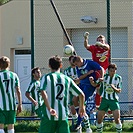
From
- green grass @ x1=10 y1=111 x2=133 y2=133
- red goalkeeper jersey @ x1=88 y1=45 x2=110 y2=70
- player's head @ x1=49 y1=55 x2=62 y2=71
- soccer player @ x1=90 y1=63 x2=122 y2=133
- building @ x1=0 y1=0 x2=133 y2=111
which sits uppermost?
building @ x1=0 y1=0 x2=133 y2=111

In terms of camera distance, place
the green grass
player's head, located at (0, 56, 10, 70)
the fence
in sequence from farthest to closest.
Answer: the fence < the green grass < player's head, located at (0, 56, 10, 70)

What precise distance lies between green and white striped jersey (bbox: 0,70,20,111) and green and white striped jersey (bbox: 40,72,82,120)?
2.02m

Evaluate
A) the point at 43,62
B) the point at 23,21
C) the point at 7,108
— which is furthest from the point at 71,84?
the point at 23,21

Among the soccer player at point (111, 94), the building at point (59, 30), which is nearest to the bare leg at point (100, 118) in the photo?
the soccer player at point (111, 94)

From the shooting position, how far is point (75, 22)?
22.2m

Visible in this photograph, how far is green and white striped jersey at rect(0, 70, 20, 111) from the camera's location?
36.9 ft

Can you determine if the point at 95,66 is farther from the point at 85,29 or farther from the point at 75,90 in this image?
the point at 85,29

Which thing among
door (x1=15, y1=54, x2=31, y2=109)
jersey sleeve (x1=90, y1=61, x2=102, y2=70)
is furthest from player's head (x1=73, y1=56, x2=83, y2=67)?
door (x1=15, y1=54, x2=31, y2=109)

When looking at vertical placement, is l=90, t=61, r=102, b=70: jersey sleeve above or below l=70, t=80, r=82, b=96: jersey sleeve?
above

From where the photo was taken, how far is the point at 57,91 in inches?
370

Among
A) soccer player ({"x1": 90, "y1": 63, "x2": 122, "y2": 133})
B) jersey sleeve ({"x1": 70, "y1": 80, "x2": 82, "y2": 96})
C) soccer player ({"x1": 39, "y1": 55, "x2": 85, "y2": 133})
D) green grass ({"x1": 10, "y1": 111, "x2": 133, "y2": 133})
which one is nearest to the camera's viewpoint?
soccer player ({"x1": 39, "y1": 55, "x2": 85, "y2": 133})

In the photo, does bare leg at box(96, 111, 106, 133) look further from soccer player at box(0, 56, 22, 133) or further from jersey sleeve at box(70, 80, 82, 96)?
jersey sleeve at box(70, 80, 82, 96)

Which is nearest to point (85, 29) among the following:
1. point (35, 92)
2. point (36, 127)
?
A: point (36, 127)

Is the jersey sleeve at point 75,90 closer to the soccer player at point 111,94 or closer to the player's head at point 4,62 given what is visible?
the player's head at point 4,62
